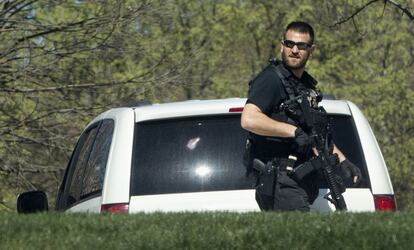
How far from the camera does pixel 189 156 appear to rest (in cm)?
659

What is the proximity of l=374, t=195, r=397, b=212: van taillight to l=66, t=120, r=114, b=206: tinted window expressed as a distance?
151 cm

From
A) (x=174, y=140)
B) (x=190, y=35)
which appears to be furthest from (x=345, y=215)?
(x=190, y=35)

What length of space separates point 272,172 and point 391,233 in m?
1.56

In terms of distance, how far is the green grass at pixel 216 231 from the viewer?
4980 mm

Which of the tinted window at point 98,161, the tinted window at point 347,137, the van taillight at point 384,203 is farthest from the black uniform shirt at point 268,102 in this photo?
the tinted window at point 98,161

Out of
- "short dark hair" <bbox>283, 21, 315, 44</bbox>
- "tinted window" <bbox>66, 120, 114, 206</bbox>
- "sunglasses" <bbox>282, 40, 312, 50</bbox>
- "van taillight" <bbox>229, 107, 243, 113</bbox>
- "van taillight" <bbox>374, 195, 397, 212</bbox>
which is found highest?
"short dark hair" <bbox>283, 21, 315, 44</bbox>

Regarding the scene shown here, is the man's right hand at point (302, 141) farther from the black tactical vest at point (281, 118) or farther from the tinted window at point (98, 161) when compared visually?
the tinted window at point (98, 161)

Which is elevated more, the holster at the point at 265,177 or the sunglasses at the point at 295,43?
the sunglasses at the point at 295,43

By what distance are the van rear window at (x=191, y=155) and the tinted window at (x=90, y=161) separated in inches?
10.2

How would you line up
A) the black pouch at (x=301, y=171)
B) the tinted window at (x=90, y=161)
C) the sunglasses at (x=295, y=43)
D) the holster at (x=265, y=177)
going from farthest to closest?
1. the tinted window at (x=90, y=161)
2. the sunglasses at (x=295, y=43)
3. the black pouch at (x=301, y=171)
4. the holster at (x=265, y=177)

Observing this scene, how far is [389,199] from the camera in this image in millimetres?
6629

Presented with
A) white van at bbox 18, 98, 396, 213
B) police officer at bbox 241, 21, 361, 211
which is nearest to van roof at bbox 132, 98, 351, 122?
white van at bbox 18, 98, 396, 213

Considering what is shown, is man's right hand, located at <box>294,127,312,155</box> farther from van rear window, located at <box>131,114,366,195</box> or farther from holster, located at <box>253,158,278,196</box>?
van rear window, located at <box>131,114,366,195</box>

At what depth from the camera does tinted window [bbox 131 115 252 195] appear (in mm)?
6500
